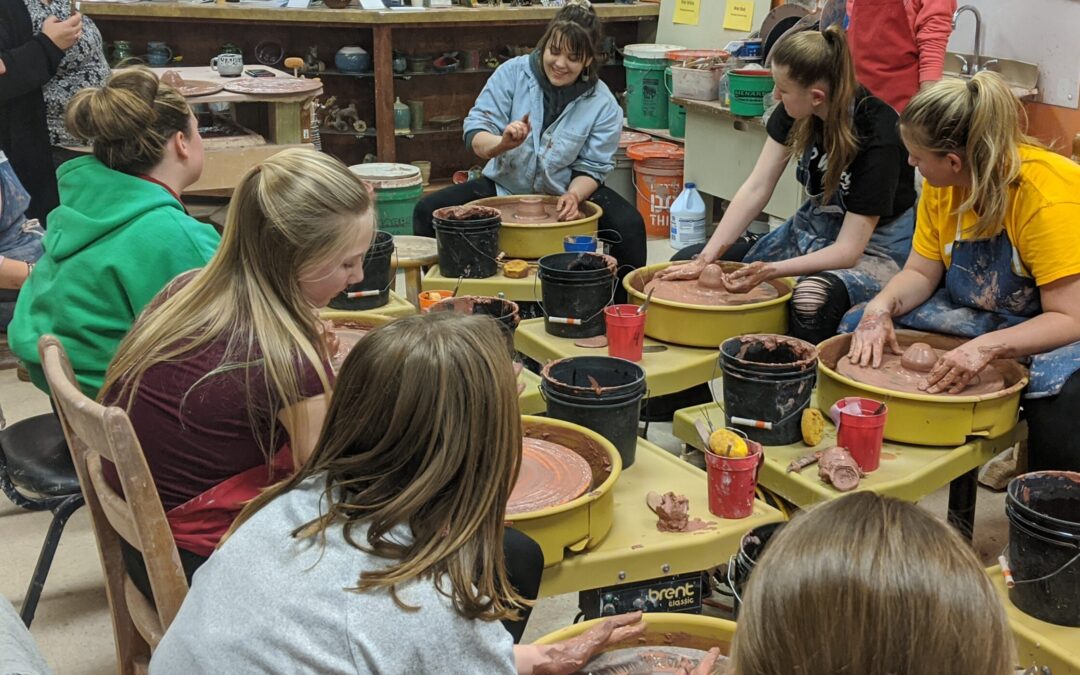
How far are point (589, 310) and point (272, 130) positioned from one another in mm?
3056

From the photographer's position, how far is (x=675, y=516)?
2.14 meters

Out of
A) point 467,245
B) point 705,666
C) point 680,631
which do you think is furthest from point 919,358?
point 467,245

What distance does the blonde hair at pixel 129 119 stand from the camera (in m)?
2.57

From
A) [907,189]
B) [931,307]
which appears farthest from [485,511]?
[907,189]

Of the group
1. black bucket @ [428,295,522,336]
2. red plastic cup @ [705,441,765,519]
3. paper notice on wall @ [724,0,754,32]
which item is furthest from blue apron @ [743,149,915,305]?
paper notice on wall @ [724,0,754,32]

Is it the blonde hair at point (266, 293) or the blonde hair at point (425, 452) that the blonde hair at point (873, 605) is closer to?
the blonde hair at point (425, 452)

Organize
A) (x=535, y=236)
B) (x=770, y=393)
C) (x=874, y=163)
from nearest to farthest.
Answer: (x=770, y=393)
(x=874, y=163)
(x=535, y=236)

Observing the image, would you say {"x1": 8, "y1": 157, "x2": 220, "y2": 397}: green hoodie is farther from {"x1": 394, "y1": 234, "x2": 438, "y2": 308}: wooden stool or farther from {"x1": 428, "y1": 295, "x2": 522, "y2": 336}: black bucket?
{"x1": 394, "y1": 234, "x2": 438, "y2": 308}: wooden stool

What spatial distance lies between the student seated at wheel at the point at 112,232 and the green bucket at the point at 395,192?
290cm

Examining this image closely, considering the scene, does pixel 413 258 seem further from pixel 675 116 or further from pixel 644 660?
pixel 675 116

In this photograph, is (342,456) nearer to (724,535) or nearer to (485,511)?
(485,511)

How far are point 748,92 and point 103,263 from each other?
3.76m

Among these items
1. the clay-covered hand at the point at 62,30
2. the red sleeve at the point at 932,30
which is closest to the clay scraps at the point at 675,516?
Result: the red sleeve at the point at 932,30

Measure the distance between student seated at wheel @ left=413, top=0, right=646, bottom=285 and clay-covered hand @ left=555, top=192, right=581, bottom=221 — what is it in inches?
4.7
